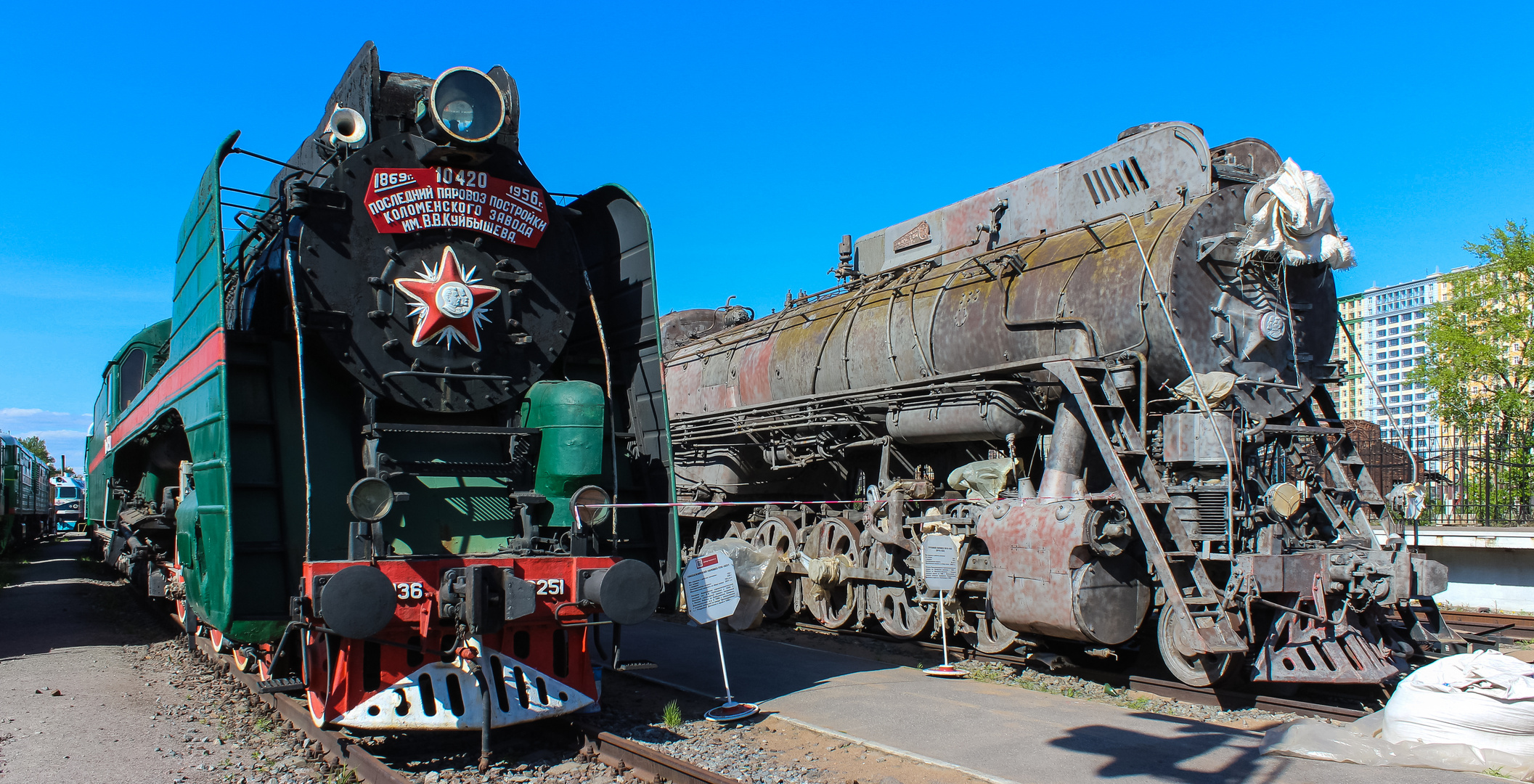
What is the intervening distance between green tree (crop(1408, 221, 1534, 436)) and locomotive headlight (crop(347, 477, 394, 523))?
23.8 metres

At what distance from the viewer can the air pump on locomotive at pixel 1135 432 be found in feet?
22.2

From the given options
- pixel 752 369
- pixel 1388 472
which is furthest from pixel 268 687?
pixel 1388 472

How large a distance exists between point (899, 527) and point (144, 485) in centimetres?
780

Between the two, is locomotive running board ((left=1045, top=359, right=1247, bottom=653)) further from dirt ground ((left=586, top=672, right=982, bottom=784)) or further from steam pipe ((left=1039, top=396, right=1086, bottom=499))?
dirt ground ((left=586, top=672, right=982, bottom=784))

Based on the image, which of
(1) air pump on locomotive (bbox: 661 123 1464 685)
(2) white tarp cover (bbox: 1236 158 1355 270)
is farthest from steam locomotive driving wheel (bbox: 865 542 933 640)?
(2) white tarp cover (bbox: 1236 158 1355 270)

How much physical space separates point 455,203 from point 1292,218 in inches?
242

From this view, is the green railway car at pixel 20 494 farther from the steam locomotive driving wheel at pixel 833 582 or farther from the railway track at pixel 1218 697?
the railway track at pixel 1218 697

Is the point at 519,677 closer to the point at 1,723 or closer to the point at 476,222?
the point at 476,222

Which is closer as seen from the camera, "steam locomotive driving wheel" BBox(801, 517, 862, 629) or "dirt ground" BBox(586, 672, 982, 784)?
"dirt ground" BBox(586, 672, 982, 784)

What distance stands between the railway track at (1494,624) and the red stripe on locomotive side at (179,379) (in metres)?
11.0

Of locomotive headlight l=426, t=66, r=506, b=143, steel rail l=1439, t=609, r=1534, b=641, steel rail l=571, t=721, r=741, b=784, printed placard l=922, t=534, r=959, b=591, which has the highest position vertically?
Result: locomotive headlight l=426, t=66, r=506, b=143

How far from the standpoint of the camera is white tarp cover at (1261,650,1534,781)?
501 centimetres

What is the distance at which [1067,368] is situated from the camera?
732 cm

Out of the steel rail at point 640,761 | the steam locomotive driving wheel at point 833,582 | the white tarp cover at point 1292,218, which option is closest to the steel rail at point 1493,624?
the white tarp cover at point 1292,218
